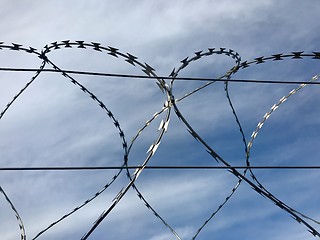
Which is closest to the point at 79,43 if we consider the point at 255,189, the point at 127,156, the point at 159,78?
the point at 159,78

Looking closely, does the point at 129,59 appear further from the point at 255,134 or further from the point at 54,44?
the point at 255,134

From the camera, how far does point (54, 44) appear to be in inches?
256

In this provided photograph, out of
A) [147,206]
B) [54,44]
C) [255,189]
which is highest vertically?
[54,44]

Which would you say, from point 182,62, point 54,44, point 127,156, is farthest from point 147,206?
point 54,44

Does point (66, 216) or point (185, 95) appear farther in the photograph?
point (185, 95)

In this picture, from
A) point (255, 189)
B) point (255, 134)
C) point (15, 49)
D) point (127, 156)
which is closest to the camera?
point (255, 189)

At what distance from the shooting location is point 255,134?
751 centimetres

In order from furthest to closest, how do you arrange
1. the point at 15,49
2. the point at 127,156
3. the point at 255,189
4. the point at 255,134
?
the point at 255,134 → the point at 127,156 → the point at 15,49 → the point at 255,189

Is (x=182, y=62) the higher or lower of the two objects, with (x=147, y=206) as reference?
higher

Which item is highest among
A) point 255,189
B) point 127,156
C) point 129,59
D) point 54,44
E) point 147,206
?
point 54,44

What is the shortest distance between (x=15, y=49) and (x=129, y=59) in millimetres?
1286

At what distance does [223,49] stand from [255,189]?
2342 mm

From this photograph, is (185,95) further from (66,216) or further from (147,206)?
(66,216)

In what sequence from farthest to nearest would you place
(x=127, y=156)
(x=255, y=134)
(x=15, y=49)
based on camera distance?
(x=255, y=134) < (x=127, y=156) < (x=15, y=49)
